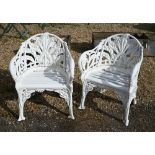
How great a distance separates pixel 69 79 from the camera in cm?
623

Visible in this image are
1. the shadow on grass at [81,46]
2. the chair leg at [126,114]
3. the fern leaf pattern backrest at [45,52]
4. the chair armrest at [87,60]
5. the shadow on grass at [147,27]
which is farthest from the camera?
the shadow on grass at [147,27]

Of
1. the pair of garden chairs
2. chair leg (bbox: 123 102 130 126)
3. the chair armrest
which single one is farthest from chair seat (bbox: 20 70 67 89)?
chair leg (bbox: 123 102 130 126)

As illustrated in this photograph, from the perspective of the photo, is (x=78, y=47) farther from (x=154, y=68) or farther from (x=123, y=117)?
(x=123, y=117)

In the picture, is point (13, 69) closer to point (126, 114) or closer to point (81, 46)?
point (126, 114)

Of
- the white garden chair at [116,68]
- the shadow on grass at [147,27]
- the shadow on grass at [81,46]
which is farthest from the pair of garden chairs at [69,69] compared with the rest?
the shadow on grass at [147,27]

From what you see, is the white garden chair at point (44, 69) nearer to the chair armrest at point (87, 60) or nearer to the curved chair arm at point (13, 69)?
the curved chair arm at point (13, 69)

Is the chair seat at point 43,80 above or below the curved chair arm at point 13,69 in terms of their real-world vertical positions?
below

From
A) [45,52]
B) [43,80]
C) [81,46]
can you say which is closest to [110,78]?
[43,80]

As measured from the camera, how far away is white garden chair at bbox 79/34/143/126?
20.4ft

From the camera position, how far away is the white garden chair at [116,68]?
6.23 meters

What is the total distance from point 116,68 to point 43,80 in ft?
4.86

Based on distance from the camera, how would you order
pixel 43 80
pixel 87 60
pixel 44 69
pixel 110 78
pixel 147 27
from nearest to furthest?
pixel 43 80 < pixel 110 78 < pixel 87 60 < pixel 44 69 < pixel 147 27

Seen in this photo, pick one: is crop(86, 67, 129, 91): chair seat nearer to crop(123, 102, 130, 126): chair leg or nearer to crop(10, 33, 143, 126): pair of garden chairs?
crop(10, 33, 143, 126): pair of garden chairs

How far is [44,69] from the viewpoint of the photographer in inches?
271
